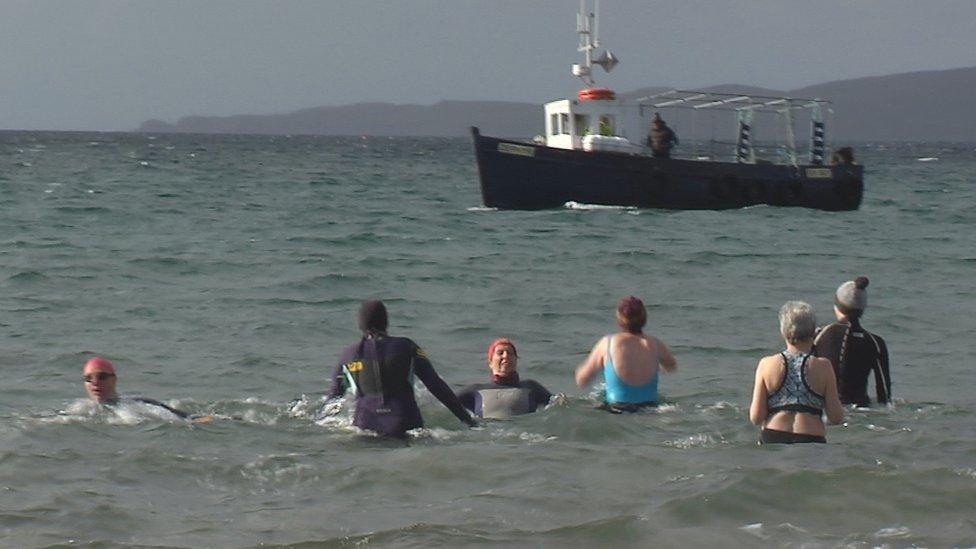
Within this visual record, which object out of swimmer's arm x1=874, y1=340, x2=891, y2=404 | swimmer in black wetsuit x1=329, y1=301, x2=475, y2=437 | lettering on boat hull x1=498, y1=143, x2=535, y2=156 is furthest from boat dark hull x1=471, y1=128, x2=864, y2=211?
swimmer in black wetsuit x1=329, y1=301, x2=475, y2=437

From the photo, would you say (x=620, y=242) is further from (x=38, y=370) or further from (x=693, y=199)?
(x=38, y=370)

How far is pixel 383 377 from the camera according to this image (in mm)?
9156

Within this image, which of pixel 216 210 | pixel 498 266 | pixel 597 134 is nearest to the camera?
pixel 498 266

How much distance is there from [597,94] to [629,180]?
2.11 metres

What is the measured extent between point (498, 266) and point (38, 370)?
10.5 meters

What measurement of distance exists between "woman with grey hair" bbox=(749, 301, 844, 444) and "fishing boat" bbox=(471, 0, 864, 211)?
23.6 meters

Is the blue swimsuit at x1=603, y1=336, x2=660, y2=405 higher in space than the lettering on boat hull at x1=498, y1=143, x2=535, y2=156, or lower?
lower

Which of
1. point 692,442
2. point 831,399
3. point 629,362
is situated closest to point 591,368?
point 629,362

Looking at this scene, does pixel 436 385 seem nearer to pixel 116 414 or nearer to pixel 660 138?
pixel 116 414

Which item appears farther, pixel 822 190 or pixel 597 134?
pixel 822 190

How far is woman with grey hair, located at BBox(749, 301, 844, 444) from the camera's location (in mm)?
7738

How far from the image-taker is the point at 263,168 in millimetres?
67062

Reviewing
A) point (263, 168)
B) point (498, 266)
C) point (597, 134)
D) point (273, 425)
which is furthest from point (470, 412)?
point (263, 168)

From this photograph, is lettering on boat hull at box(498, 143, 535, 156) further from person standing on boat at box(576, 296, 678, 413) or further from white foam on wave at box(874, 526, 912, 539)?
white foam on wave at box(874, 526, 912, 539)
